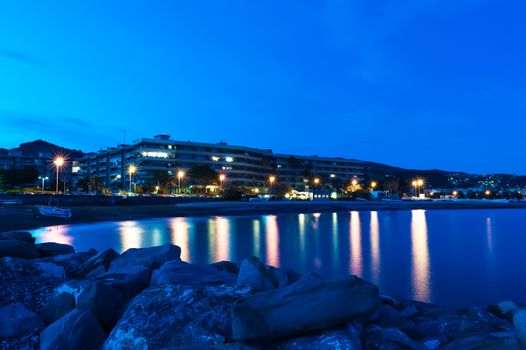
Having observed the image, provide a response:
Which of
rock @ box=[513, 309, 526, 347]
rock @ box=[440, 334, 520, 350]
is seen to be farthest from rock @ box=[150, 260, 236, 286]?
rock @ box=[513, 309, 526, 347]

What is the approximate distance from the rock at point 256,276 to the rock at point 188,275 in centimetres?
36

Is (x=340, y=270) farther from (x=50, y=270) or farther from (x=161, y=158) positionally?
(x=161, y=158)

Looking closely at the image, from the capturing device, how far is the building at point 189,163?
128 metres

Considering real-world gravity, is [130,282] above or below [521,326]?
above

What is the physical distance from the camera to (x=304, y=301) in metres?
5.22

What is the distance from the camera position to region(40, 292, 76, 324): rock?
22.1 ft

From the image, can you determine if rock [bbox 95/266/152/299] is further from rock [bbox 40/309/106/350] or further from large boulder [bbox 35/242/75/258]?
large boulder [bbox 35/242/75/258]

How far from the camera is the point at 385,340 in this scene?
5.41 metres

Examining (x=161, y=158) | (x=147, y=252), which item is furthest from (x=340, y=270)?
(x=161, y=158)

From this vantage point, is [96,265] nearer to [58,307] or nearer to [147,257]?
[147,257]

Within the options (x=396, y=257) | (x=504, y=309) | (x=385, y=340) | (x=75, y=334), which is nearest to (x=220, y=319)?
(x=75, y=334)

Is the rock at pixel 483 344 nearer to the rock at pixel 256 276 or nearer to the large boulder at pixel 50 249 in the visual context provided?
the rock at pixel 256 276

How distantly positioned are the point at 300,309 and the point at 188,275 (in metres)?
3.44

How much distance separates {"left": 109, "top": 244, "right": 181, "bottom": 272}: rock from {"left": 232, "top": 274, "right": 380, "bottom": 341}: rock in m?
5.75
